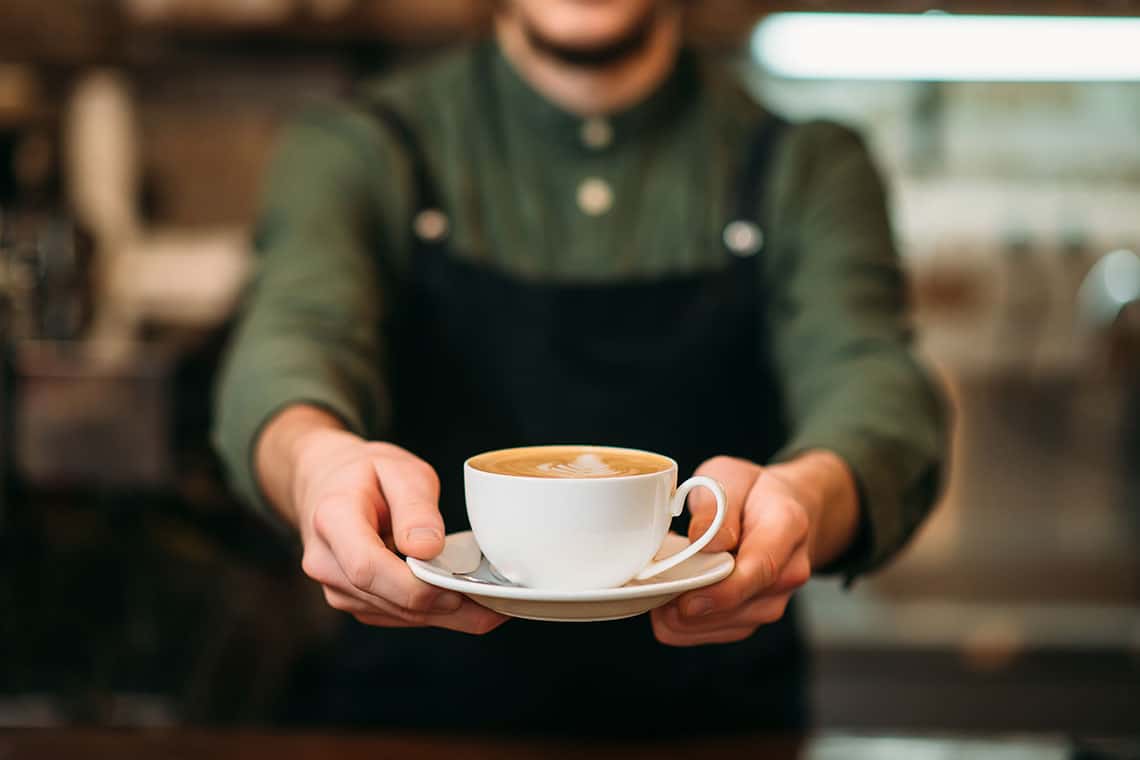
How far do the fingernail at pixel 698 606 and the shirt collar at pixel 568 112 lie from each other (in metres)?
0.62

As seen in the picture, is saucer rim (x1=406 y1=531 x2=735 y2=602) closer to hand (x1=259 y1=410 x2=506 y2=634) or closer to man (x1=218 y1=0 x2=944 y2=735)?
hand (x1=259 y1=410 x2=506 y2=634)

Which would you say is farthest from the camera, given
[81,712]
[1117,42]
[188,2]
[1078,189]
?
[1078,189]

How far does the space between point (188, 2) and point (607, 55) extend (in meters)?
1.63

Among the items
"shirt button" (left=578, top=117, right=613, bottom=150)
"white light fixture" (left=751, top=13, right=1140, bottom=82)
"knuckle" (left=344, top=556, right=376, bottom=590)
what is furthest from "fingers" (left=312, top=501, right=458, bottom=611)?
"white light fixture" (left=751, top=13, right=1140, bottom=82)

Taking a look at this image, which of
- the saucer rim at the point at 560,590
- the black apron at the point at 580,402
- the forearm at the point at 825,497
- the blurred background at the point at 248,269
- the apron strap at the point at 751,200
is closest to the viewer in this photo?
the saucer rim at the point at 560,590

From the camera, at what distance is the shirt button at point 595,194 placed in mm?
973

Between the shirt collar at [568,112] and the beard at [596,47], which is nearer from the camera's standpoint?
the beard at [596,47]

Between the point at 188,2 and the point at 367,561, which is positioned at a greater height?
the point at 188,2

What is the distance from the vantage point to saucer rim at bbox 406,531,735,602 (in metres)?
0.38

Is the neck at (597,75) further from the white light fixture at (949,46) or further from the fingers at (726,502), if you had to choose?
the white light fixture at (949,46)

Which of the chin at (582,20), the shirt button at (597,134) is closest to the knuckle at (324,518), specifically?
the chin at (582,20)

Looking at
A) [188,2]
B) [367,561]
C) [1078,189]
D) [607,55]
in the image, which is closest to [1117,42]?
[1078,189]

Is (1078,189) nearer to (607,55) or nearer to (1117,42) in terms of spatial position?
(1117,42)

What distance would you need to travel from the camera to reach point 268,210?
90 centimetres
